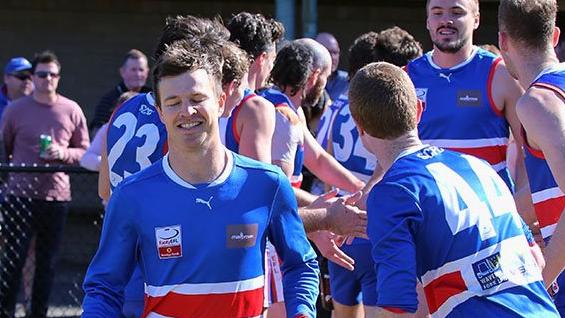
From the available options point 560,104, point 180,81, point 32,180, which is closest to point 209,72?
point 180,81

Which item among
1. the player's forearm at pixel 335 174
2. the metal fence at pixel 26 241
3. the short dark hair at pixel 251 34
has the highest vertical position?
the short dark hair at pixel 251 34

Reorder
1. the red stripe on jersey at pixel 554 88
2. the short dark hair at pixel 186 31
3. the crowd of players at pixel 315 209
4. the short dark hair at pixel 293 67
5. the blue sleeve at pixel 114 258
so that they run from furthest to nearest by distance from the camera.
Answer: the short dark hair at pixel 293 67
the short dark hair at pixel 186 31
the red stripe on jersey at pixel 554 88
the blue sleeve at pixel 114 258
the crowd of players at pixel 315 209

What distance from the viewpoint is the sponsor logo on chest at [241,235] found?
3.79m

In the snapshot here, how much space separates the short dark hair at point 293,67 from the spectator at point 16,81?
14.2 ft

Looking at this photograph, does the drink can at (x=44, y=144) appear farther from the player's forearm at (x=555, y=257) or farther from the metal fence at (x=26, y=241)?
the player's forearm at (x=555, y=257)

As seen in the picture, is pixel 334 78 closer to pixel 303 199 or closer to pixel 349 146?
pixel 349 146

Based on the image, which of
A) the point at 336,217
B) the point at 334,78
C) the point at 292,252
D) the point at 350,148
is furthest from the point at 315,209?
the point at 334,78

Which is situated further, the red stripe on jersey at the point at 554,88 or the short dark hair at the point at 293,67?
the short dark hair at the point at 293,67

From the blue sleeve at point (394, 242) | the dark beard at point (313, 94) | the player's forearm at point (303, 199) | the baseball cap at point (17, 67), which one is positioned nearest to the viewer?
the blue sleeve at point (394, 242)

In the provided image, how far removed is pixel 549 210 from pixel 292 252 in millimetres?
1325

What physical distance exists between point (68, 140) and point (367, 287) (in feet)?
12.2

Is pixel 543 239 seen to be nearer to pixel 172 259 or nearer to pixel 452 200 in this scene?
pixel 452 200

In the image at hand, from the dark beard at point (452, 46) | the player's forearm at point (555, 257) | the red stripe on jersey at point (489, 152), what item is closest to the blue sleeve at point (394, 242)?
the player's forearm at point (555, 257)

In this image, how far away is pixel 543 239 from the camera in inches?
189
